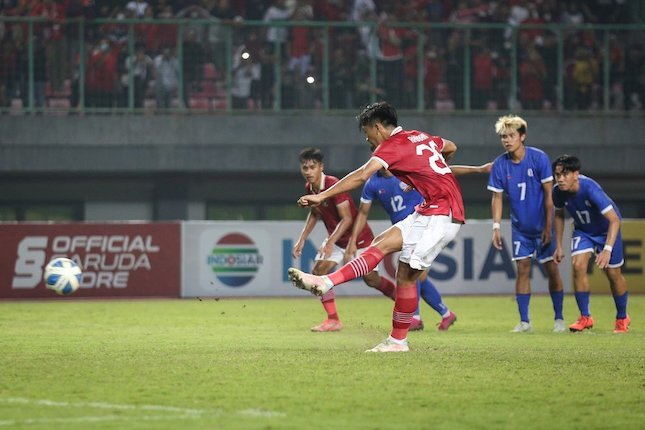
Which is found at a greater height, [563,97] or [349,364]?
[563,97]

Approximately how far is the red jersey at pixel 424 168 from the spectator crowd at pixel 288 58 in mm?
14354

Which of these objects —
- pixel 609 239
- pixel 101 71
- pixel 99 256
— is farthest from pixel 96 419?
pixel 101 71

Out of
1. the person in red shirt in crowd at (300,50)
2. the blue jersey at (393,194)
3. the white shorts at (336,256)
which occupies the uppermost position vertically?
the person in red shirt in crowd at (300,50)

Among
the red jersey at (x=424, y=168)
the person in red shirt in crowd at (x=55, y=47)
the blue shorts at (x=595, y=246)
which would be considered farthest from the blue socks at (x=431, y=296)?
the person in red shirt in crowd at (x=55, y=47)

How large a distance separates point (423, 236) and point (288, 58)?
14726 millimetres

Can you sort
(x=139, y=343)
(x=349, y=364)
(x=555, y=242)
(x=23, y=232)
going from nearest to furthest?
(x=349, y=364) → (x=139, y=343) → (x=555, y=242) → (x=23, y=232)

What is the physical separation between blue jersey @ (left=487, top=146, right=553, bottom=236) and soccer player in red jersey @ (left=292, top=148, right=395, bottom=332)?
1618 millimetres

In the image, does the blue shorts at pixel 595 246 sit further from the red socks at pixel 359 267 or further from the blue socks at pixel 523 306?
the red socks at pixel 359 267

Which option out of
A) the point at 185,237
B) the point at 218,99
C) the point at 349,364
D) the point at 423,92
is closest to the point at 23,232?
the point at 185,237

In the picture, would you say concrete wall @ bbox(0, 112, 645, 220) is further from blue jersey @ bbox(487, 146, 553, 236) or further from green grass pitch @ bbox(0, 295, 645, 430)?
blue jersey @ bbox(487, 146, 553, 236)

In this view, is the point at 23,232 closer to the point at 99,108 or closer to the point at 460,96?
the point at 99,108

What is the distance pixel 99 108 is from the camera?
2480 centimetres

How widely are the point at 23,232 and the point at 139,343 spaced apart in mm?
10566

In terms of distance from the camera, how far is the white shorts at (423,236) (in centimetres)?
1040
